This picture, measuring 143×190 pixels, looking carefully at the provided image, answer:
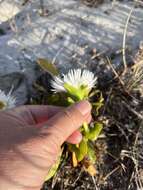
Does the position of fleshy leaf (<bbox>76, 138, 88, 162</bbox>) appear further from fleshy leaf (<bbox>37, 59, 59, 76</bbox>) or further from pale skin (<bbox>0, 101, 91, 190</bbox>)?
fleshy leaf (<bbox>37, 59, 59, 76</bbox>)

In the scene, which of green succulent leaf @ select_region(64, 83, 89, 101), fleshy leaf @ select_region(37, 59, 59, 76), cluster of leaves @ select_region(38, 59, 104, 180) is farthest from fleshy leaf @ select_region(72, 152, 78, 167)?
fleshy leaf @ select_region(37, 59, 59, 76)

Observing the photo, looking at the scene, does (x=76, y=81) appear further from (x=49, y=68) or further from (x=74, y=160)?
(x=74, y=160)

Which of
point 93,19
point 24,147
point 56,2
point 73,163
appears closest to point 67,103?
point 73,163

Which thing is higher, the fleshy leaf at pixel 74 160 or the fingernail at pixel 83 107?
the fingernail at pixel 83 107

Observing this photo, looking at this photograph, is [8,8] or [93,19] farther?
[8,8]

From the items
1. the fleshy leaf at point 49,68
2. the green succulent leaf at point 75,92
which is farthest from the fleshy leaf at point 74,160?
the fleshy leaf at point 49,68

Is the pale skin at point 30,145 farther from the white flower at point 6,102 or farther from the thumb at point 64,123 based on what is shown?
the white flower at point 6,102

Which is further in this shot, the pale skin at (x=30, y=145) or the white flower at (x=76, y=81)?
the white flower at (x=76, y=81)

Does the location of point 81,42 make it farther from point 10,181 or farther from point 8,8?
point 10,181

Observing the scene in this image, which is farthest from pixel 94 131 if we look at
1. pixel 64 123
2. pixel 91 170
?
pixel 64 123
